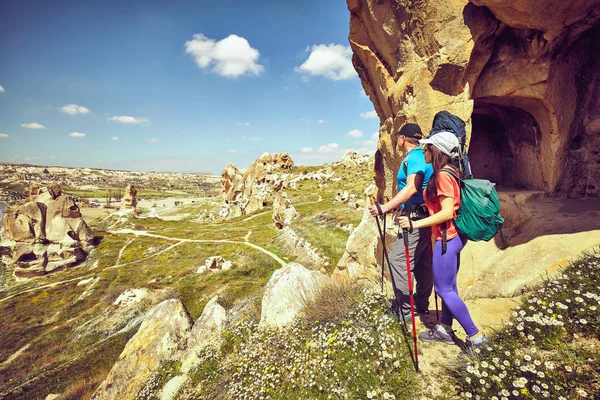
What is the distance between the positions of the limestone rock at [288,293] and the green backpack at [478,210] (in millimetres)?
5272

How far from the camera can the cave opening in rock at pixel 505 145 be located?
8383 millimetres

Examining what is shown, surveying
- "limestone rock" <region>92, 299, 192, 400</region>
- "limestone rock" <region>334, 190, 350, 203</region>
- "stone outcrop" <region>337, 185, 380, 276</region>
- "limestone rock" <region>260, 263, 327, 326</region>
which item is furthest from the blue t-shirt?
"limestone rock" <region>334, 190, 350, 203</region>

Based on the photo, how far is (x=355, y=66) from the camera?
A: 42.7ft

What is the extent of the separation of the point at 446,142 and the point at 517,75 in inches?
234

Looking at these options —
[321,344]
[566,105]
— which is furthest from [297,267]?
[566,105]

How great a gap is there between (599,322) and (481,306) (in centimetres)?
217

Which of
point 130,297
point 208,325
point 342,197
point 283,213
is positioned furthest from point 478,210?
point 342,197

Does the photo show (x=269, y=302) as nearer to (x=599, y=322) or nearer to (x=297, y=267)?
(x=297, y=267)

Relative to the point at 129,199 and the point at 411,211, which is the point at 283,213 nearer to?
the point at 411,211

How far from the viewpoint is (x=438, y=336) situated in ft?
15.6

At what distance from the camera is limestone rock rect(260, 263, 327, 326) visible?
333 inches

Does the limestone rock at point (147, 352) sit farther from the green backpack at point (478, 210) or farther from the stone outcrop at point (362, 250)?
the green backpack at point (478, 210)

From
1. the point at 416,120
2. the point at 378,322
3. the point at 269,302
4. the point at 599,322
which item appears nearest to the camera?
the point at 599,322

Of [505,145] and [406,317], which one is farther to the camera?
[505,145]
